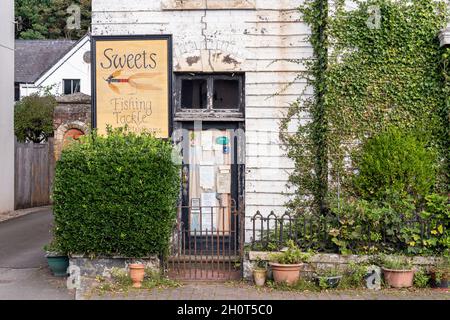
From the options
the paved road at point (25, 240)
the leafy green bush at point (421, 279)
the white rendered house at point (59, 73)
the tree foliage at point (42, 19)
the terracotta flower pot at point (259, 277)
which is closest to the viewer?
the leafy green bush at point (421, 279)

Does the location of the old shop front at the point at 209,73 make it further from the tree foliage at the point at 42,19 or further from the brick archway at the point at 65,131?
the tree foliage at the point at 42,19

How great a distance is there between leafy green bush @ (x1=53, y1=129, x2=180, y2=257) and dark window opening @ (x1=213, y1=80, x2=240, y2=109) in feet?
6.88

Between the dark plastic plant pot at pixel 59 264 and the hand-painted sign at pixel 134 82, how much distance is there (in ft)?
7.52

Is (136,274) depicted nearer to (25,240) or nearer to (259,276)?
(259,276)

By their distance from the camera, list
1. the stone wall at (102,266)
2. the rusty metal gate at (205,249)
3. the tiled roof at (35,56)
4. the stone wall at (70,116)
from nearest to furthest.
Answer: the stone wall at (102,266) < the rusty metal gate at (205,249) < the stone wall at (70,116) < the tiled roof at (35,56)

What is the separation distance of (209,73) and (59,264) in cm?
393

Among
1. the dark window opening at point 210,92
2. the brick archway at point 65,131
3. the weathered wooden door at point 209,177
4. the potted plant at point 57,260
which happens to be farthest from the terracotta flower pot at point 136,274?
the brick archway at point 65,131

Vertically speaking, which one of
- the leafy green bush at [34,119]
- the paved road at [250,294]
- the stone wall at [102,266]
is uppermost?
the leafy green bush at [34,119]

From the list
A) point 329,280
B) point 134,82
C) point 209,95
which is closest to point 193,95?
point 209,95

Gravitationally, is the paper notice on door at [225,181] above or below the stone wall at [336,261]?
above

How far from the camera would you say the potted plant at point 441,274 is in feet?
28.2

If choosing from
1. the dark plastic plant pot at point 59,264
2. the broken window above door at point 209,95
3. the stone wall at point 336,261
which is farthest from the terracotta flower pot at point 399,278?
the dark plastic plant pot at point 59,264

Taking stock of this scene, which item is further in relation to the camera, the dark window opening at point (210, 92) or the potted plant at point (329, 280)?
the dark window opening at point (210, 92)

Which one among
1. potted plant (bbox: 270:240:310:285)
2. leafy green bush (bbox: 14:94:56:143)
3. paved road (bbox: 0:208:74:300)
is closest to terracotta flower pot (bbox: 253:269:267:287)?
potted plant (bbox: 270:240:310:285)
